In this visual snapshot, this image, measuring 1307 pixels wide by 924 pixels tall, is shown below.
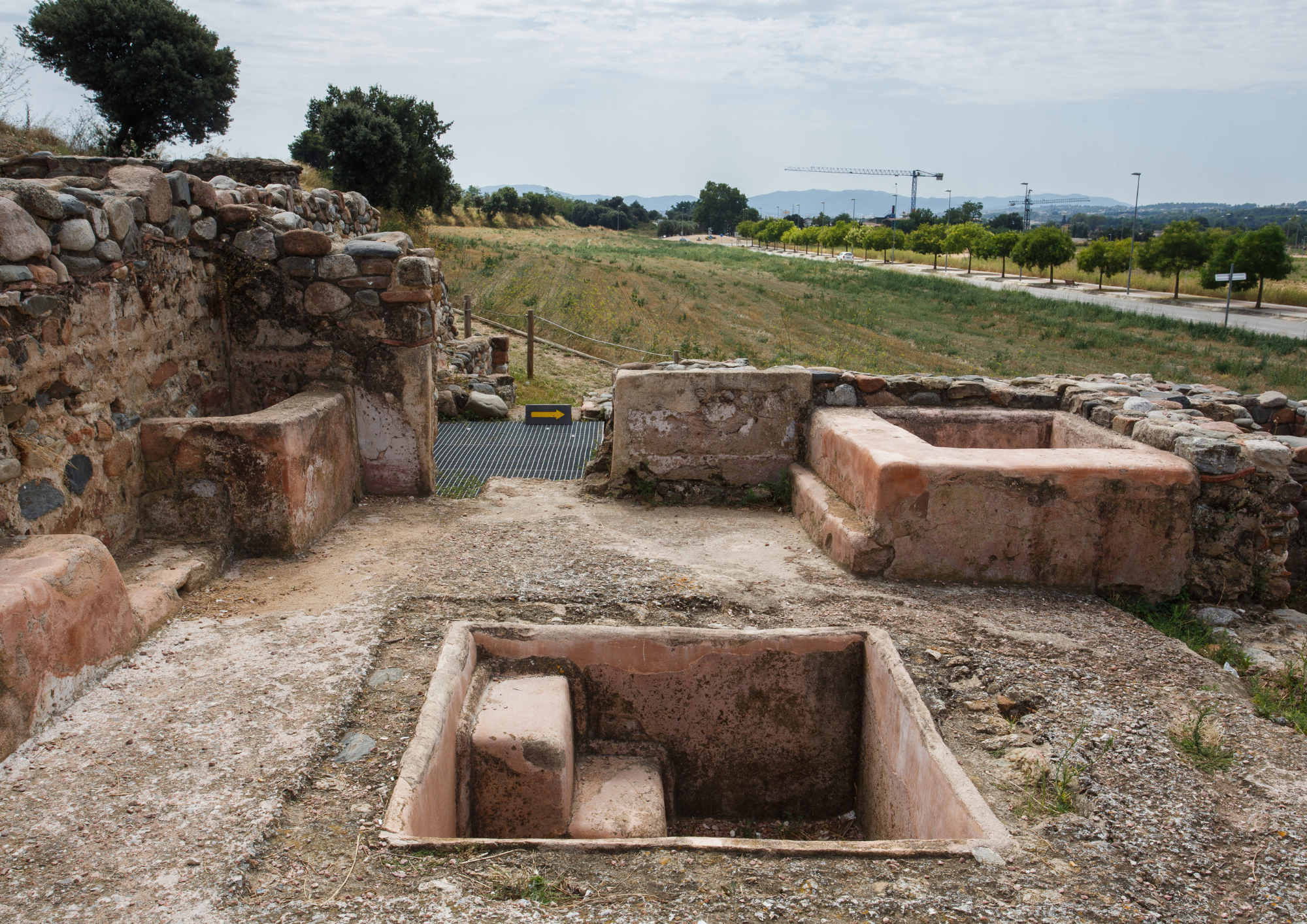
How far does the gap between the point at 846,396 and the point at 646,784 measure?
10.00 ft

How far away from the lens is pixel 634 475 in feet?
18.2

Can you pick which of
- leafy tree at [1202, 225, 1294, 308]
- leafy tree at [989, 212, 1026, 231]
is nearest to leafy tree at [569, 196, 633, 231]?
leafy tree at [989, 212, 1026, 231]

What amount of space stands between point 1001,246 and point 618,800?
166 feet

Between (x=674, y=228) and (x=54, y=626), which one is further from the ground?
(x=674, y=228)

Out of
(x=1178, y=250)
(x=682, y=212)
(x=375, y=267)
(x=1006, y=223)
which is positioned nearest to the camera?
(x=375, y=267)

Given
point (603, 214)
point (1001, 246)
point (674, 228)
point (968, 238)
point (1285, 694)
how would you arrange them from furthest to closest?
point (674, 228), point (603, 214), point (968, 238), point (1001, 246), point (1285, 694)

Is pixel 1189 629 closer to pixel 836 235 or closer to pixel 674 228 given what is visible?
pixel 836 235

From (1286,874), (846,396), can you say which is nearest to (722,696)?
(1286,874)

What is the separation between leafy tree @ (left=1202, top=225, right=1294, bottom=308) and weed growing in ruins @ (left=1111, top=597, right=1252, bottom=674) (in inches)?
1300

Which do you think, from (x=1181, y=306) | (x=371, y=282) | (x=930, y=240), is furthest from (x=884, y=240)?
(x=371, y=282)

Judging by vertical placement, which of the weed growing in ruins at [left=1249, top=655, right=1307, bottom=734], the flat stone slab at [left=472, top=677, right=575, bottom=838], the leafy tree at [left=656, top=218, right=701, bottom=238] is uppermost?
the leafy tree at [left=656, top=218, right=701, bottom=238]

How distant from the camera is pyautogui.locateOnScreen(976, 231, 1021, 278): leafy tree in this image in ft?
155

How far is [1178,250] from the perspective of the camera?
35.1 m

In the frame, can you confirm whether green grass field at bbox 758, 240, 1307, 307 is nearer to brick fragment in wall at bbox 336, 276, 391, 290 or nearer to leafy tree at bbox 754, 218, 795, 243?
leafy tree at bbox 754, 218, 795, 243
